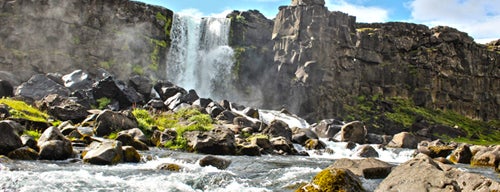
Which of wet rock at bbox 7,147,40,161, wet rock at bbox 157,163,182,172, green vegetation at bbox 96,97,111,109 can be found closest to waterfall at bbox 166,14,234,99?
green vegetation at bbox 96,97,111,109

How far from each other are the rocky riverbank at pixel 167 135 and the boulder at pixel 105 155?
0.04 metres

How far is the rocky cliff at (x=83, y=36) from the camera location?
60.9 meters

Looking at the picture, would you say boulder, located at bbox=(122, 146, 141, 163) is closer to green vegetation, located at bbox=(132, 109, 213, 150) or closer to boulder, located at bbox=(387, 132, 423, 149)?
green vegetation, located at bbox=(132, 109, 213, 150)

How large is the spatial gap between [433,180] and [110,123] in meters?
19.3

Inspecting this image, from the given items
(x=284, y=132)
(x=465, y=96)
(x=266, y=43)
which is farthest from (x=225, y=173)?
(x=465, y=96)

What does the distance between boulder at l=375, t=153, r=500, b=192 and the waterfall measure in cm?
5828

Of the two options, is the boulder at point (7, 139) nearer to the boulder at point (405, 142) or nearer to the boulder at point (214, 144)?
the boulder at point (214, 144)

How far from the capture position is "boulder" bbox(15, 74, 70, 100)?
Result: 3612 cm

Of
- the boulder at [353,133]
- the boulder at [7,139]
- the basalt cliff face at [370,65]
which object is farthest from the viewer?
the basalt cliff face at [370,65]

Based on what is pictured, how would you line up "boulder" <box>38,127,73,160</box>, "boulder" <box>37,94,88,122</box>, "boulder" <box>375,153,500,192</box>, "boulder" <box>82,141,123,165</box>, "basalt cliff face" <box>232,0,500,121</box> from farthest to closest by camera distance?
"basalt cliff face" <box>232,0,500,121</box>, "boulder" <box>37,94,88,122</box>, "boulder" <box>38,127,73,160</box>, "boulder" <box>82,141,123,165</box>, "boulder" <box>375,153,500,192</box>

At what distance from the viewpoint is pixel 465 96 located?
94.8m

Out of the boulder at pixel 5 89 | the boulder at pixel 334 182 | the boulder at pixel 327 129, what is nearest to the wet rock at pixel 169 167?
the boulder at pixel 334 182

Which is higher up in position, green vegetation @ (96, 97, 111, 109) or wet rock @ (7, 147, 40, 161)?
green vegetation @ (96, 97, 111, 109)

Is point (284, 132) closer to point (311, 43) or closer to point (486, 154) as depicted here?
point (486, 154)
